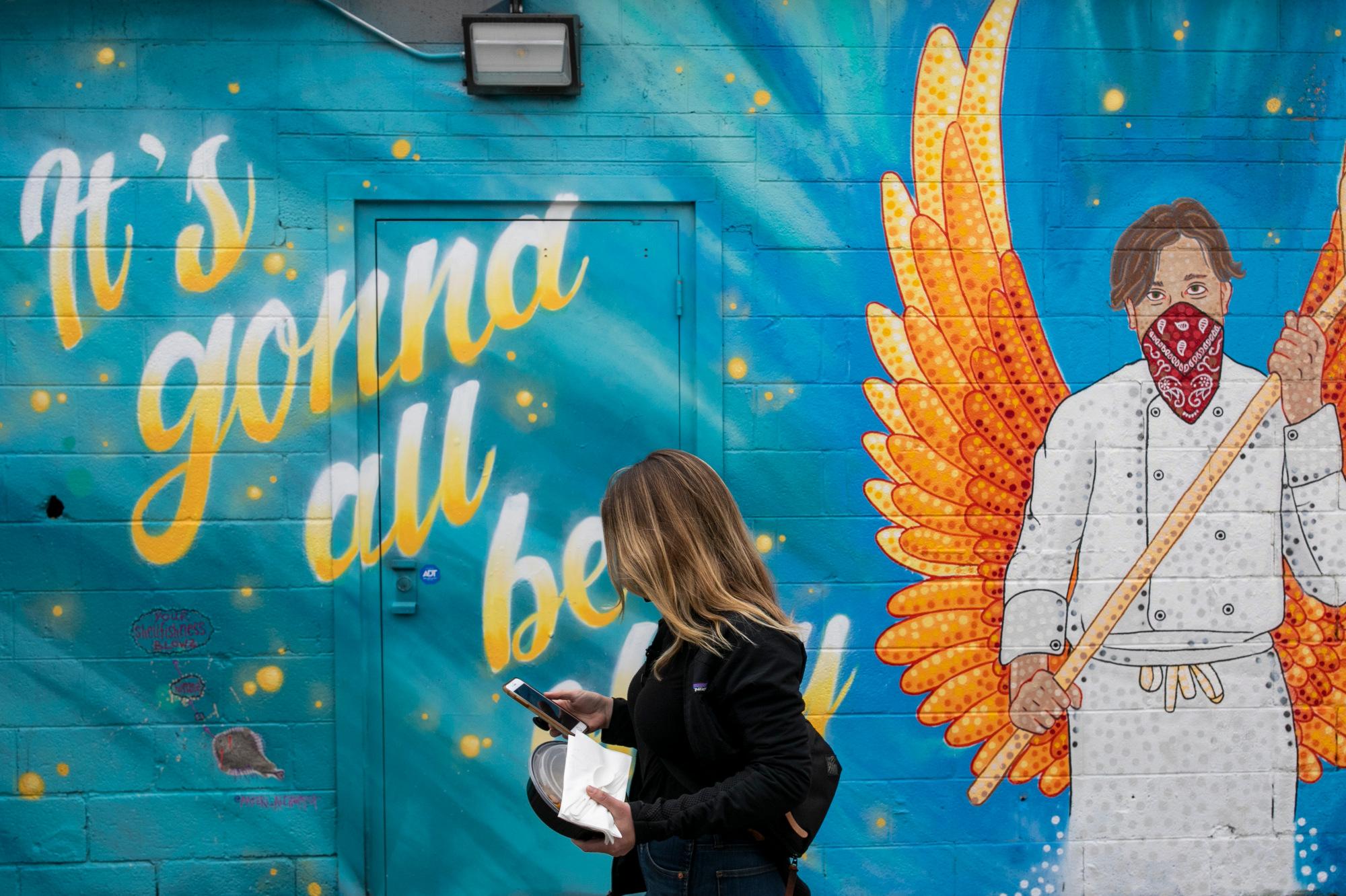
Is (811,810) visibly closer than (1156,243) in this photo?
Yes

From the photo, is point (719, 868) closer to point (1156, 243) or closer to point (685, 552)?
point (685, 552)

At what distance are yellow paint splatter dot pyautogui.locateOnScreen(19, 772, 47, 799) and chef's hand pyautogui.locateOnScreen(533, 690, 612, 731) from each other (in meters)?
2.37

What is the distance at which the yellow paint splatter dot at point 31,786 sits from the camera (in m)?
3.76

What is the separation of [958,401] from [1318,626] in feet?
5.29

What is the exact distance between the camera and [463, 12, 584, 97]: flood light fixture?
146 inches

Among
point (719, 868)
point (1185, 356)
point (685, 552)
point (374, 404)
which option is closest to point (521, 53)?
point (374, 404)

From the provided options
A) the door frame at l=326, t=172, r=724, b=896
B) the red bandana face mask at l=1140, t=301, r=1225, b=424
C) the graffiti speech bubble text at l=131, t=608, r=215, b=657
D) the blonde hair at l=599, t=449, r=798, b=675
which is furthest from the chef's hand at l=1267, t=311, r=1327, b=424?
the graffiti speech bubble text at l=131, t=608, r=215, b=657

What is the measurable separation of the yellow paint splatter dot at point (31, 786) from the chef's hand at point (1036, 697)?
3471mm

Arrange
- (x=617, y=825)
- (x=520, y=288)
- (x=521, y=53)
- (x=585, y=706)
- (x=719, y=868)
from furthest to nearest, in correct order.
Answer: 1. (x=520, y=288)
2. (x=521, y=53)
3. (x=585, y=706)
4. (x=719, y=868)
5. (x=617, y=825)

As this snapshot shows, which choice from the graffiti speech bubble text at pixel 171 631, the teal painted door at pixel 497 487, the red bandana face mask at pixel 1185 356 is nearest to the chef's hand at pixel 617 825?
the teal painted door at pixel 497 487

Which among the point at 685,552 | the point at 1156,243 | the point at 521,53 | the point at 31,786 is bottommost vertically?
the point at 31,786

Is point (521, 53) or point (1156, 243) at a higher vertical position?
point (521, 53)

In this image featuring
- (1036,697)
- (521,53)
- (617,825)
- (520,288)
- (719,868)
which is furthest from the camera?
(1036,697)

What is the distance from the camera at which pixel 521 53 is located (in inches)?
148
